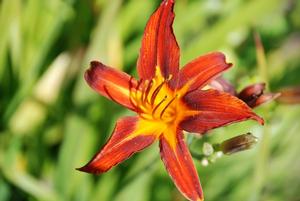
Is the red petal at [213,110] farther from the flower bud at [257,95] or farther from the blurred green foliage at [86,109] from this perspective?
the blurred green foliage at [86,109]

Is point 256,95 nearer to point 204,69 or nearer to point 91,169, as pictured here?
point 204,69

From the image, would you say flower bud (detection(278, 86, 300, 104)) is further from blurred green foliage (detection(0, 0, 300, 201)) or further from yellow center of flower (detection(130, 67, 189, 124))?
yellow center of flower (detection(130, 67, 189, 124))

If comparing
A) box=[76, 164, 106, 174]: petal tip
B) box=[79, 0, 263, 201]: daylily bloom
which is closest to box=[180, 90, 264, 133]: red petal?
box=[79, 0, 263, 201]: daylily bloom

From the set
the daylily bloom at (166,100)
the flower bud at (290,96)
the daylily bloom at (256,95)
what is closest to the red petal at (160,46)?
the daylily bloom at (166,100)

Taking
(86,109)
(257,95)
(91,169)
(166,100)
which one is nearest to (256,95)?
(257,95)

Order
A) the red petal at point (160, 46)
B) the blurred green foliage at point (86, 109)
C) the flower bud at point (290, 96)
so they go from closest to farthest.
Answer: the red petal at point (160, 46) → the flower bud at point (290, 96) → the blurred green foliage at point (86, 109)

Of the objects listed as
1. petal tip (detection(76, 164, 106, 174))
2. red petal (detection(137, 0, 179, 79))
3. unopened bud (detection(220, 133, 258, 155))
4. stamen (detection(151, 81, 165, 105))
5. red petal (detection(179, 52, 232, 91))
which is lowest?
unopened bud (detection(220, 133, 258, 155))
